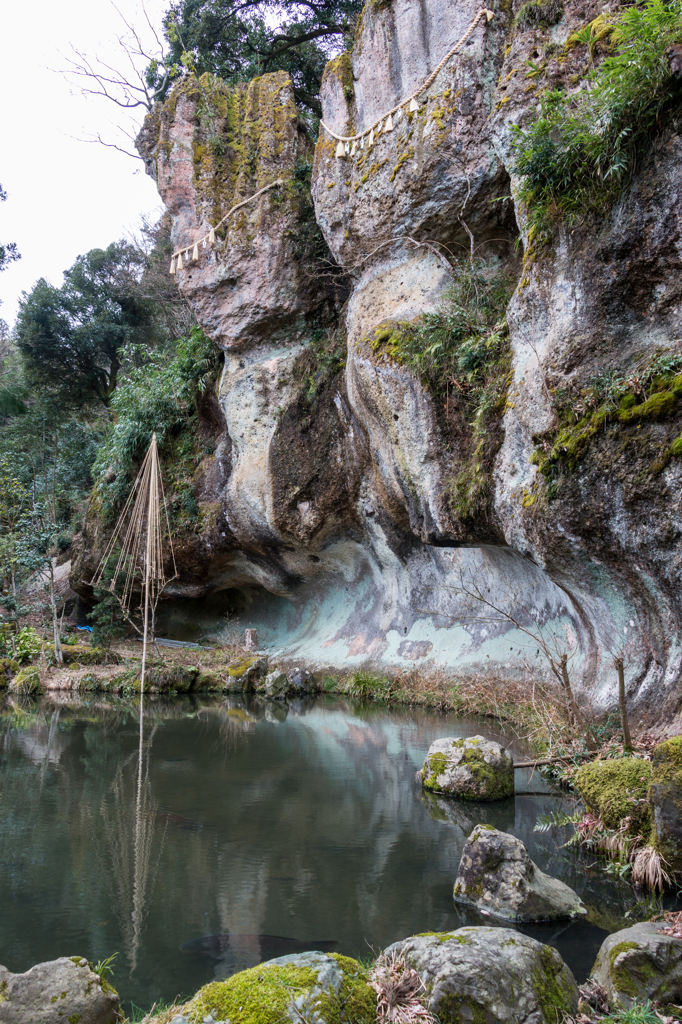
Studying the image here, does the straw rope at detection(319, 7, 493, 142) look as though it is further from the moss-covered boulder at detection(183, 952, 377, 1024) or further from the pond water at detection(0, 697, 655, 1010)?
the moss-covered boulder at detection(183, 952, 377, 1024)

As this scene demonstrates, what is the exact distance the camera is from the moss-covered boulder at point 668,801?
416cm

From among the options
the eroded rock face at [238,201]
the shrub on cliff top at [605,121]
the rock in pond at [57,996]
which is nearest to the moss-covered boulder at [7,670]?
the eroded rock face at [238,201]

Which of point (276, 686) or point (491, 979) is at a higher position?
point (491, 979)

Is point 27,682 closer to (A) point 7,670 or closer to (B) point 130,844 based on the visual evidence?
(A) point 7,670

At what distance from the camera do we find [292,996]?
8.30 feet

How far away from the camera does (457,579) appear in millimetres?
12742

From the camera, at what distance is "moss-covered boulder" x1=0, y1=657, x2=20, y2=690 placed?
47.8 feet

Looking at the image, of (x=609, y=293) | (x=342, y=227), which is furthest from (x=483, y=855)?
(x=342, y=227)

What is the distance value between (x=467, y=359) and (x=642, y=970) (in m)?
8.20

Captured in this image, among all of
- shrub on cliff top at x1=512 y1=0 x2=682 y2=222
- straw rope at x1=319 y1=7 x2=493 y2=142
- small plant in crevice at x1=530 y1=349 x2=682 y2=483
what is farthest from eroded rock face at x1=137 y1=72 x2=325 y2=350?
small plant in crevice at x1=530 y1=349 x2=682 y2=483

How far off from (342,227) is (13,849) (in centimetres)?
1105

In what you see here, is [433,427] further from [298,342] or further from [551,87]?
[298,342]

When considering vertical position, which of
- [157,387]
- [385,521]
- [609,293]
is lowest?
[385,521]

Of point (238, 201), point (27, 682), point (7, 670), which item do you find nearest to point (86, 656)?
point (7, 670)
